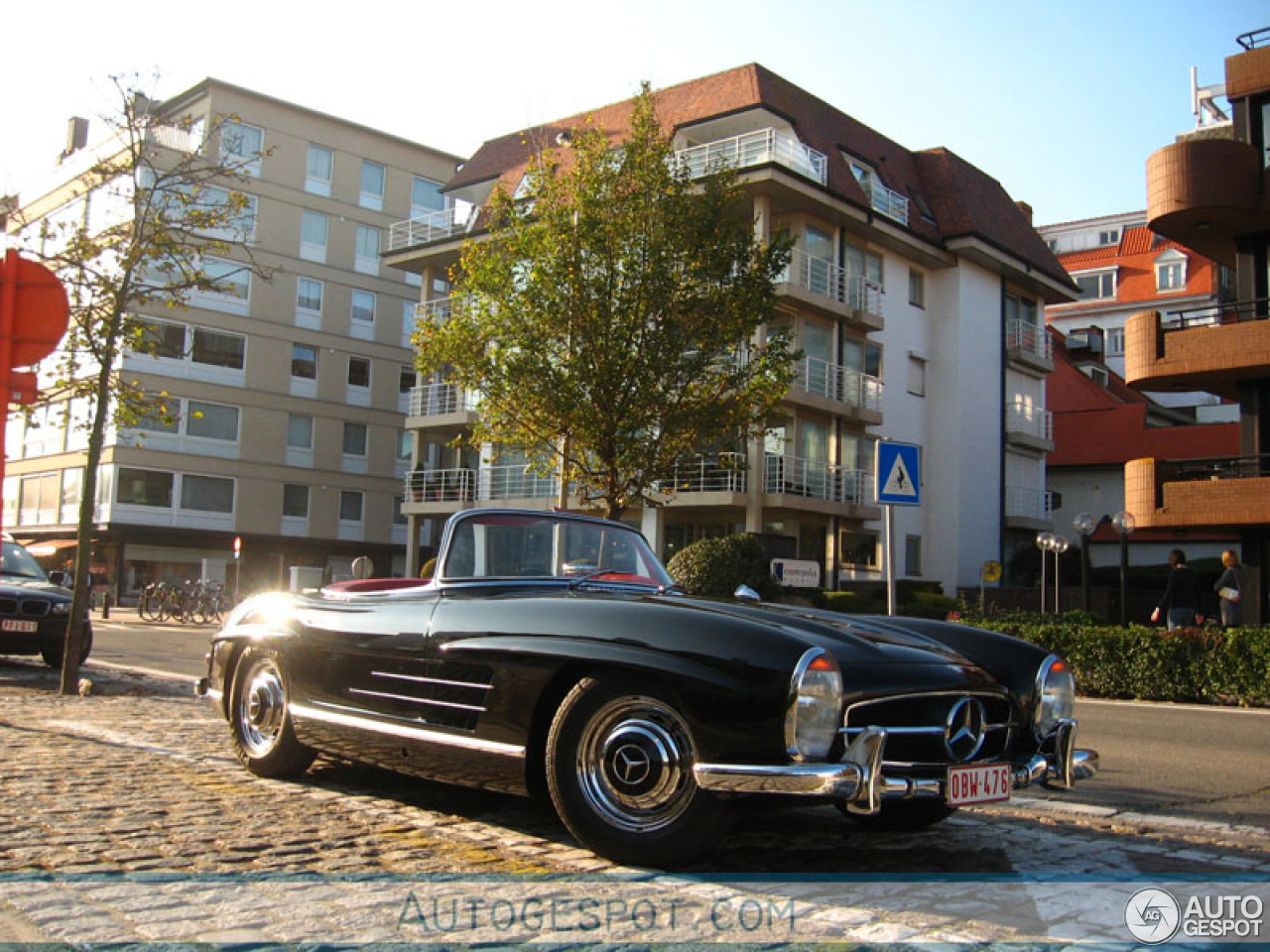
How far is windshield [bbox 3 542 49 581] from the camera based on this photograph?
42.4 ft

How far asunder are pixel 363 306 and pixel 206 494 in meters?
10.6

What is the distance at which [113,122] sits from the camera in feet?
37.3

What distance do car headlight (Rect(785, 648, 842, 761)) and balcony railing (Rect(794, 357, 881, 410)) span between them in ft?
83.5

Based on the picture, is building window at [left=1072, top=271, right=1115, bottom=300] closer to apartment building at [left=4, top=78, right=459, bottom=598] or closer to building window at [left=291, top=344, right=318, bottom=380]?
apartment building at [left=4, top=78, right=459, bottom=598]

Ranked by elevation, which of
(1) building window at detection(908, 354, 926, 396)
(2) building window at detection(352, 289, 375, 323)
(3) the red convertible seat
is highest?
(2) building window at detection(352, 289, 375, 323)

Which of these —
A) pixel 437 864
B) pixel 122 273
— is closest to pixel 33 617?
pixel 122 273

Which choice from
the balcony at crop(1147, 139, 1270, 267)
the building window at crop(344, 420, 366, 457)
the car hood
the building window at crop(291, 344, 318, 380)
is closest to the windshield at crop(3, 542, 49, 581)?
the car hood

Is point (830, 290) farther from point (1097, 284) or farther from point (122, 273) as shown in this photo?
point (1097, 284)

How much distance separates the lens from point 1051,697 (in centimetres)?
501

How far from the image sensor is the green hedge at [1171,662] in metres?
13.4

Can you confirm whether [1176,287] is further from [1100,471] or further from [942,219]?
[942,219]

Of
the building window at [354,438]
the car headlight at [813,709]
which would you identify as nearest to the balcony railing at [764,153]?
the building window at [354,438]

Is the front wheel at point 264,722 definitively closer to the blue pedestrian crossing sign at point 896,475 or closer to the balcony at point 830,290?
the blue pedestrian crossing sign at point 896,475

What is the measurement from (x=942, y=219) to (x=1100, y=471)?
12.6 metres
